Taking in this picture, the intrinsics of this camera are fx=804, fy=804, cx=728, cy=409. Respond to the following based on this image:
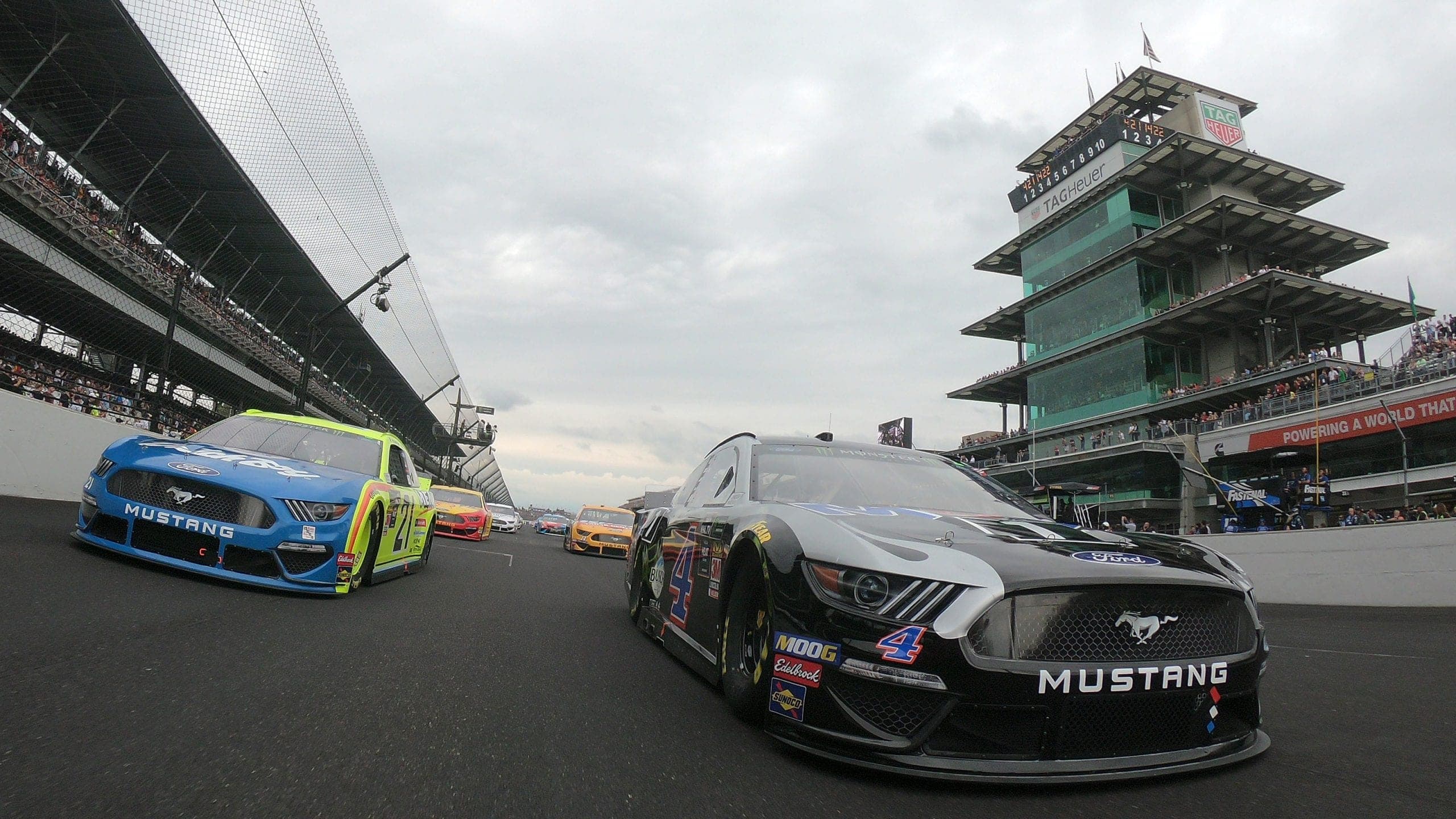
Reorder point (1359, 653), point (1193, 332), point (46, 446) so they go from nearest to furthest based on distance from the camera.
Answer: point (1359, 653)
point (46, 446)
point (1193, 332)

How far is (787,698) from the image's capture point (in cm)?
262

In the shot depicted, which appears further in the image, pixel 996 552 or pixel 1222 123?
pixel 1222 123

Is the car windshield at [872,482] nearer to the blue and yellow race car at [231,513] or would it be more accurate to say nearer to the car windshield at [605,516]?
the blue and yellow race car at [231,513]

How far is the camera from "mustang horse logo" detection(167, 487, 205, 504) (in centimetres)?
508

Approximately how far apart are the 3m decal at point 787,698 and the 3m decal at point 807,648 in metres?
0.10

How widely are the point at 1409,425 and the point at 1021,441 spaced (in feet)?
83.1

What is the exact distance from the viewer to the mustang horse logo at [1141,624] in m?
2.44

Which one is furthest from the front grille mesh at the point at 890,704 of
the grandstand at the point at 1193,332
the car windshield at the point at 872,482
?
the grandstand at the point at 1193,332

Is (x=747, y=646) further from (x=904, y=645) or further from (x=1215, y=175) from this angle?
(x=1215, y=175)

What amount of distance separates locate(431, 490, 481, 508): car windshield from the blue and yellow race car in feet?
40.5

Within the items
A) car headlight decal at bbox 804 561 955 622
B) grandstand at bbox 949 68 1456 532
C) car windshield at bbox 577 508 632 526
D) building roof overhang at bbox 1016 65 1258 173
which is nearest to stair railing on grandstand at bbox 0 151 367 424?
car windshield at bbox 577 508 632 526

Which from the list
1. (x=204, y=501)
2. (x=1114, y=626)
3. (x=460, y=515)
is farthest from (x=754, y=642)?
(x=460, y=515)

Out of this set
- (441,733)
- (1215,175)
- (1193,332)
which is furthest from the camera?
(1215,175)

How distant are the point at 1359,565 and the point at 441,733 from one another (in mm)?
14810
